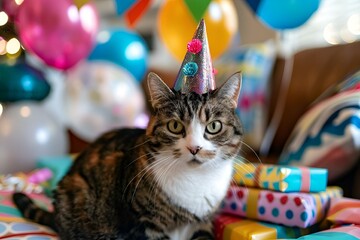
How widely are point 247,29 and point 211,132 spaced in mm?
2124

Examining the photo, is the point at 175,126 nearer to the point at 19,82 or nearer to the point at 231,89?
the point at 231,89

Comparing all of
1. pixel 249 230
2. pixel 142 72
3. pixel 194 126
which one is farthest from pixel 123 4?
pixel 142 72

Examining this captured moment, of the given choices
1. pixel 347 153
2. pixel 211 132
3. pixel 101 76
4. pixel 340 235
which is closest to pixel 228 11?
pixel 101 76

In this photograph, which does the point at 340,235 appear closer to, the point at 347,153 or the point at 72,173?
the point at 347,153

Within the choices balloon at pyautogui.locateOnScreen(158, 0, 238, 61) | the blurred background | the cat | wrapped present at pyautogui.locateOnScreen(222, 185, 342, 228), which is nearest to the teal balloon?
the blurred background

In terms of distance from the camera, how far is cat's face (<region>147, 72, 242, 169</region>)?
0.86 meters

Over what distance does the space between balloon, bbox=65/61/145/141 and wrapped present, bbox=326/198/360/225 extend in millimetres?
1263

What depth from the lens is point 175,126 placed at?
0.89m

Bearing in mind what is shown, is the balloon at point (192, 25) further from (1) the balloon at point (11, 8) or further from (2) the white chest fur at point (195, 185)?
(2) the white chest fur at point (195, 185)

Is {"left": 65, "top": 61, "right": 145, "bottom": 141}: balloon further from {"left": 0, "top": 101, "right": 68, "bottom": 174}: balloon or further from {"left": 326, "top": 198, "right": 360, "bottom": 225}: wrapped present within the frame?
{"left": 326, "top": 198, "right": 360, "bottom": 225}: wrapped present

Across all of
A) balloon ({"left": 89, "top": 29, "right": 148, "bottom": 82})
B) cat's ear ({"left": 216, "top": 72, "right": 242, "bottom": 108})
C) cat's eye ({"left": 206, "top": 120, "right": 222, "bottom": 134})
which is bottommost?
cat's eye ({"left": 206, "top": 120, "right": 222, "bottom": 134})

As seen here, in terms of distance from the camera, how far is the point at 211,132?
0.89 metres

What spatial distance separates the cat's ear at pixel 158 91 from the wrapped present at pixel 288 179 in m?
0.31

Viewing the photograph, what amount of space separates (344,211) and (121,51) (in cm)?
153
